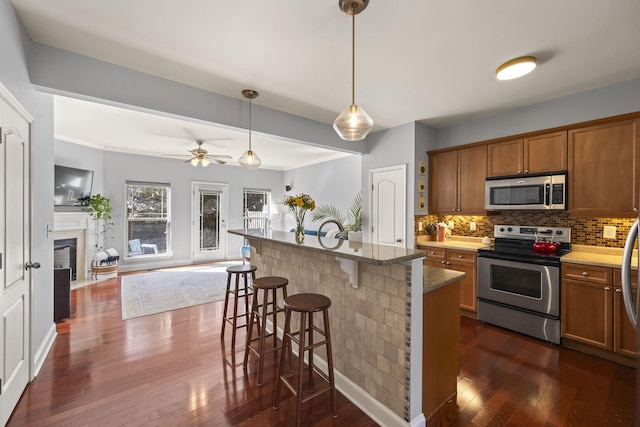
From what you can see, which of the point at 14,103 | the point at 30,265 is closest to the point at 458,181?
the point at 14,103

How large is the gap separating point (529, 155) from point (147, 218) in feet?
23.1

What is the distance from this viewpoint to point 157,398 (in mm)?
2023

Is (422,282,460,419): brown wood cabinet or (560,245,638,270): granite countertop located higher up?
(560,245,638,270): granite countertop

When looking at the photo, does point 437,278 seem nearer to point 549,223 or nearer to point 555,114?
point 549,223

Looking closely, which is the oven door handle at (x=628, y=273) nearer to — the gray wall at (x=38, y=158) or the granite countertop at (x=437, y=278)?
the granite countertop at (x=437, y=278)

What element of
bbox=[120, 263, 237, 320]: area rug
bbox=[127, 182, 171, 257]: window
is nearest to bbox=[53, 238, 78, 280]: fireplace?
bbox=[120, 263, 237, 320]: area rug

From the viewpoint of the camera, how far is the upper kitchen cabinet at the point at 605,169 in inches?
104

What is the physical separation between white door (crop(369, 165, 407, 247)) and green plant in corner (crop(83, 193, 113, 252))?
5028mm

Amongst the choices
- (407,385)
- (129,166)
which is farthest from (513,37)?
(129,166)

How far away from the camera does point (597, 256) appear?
2.84m

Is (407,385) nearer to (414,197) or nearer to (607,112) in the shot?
(414,197)

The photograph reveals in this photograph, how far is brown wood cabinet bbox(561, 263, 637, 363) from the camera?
2.45m

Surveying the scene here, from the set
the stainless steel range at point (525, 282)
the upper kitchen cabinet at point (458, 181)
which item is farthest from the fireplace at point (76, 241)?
the stainless steel range at point (525, 282)

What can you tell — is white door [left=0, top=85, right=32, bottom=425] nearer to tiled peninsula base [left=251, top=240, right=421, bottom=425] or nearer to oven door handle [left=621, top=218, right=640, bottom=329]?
tiled peninsula base [left=251, top=240, right=421, bottom=425]
